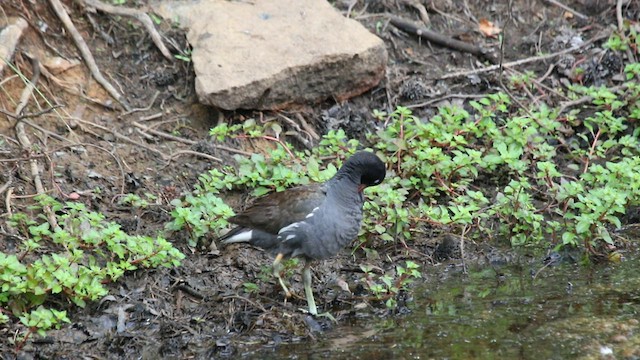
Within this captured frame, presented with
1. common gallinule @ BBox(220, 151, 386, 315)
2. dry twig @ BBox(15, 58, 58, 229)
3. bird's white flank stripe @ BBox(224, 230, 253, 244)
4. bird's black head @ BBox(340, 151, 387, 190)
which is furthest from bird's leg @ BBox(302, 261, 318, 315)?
dry twig @ BBox(15, 58, 58, 229)

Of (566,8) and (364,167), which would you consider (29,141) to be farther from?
(566,8)

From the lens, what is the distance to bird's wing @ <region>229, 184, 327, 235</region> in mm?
6102

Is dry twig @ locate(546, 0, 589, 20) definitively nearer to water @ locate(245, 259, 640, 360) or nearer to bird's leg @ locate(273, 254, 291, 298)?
water @ locate(245, 259, 640, 360)

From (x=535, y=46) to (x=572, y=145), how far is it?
1.80 m

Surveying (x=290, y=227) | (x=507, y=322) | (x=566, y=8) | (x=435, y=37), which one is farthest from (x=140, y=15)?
(x=566, y=8)

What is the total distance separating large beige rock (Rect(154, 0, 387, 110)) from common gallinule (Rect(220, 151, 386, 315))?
6.45 ft

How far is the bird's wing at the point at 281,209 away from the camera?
20.0ft

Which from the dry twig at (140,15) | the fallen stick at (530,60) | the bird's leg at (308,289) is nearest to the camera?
the bird's leg at (308,289)

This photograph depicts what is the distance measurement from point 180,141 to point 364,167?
2.36 metres

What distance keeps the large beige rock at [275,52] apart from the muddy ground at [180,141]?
205 millimetres

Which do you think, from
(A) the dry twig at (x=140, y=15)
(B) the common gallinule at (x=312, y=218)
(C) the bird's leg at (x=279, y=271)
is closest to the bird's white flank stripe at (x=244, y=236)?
(B) the common gallinule at (x=312, y=218)

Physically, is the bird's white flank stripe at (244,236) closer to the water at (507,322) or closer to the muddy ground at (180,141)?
the muddy ground at (180,141)

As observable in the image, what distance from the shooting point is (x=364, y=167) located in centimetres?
613

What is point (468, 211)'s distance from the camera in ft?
22.9
